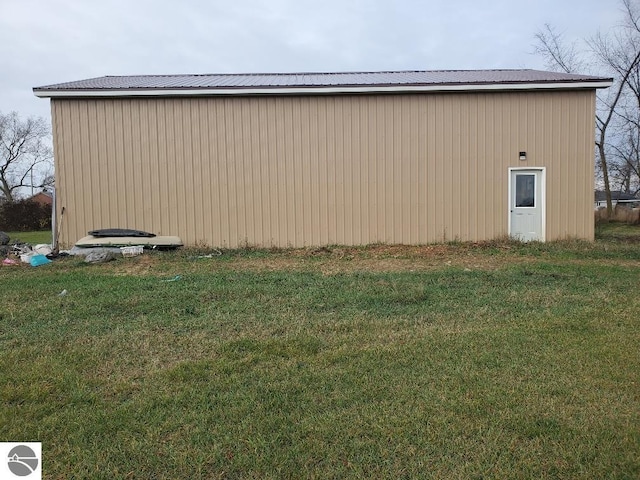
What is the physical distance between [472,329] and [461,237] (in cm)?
653

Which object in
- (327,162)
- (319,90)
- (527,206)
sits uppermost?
(319,90)

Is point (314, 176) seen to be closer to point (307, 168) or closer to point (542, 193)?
point (307, 168)

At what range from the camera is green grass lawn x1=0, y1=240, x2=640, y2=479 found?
83.1 inches

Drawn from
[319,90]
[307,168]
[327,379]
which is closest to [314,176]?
[307,168]

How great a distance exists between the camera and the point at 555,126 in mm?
10031

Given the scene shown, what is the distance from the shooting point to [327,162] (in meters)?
10.1

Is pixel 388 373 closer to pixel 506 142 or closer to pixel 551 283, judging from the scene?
pixel 551 283

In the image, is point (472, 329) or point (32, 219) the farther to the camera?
point (32, 219)

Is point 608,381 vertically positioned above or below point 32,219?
below

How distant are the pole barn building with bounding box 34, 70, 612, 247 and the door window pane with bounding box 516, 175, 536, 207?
0.23ft

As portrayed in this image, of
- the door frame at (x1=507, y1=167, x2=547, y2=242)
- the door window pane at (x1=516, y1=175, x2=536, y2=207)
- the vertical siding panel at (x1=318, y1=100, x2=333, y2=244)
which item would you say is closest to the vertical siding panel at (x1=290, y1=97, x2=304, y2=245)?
the vertical siding panel at (x1=318, y1=100, x2=333, y2=244)

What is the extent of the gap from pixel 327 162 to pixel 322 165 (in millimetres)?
132

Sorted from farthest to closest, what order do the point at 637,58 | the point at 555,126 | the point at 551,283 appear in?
the point at 637,58, the point at 555,126, the point at 551,283

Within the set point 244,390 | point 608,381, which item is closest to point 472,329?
point 608,381
